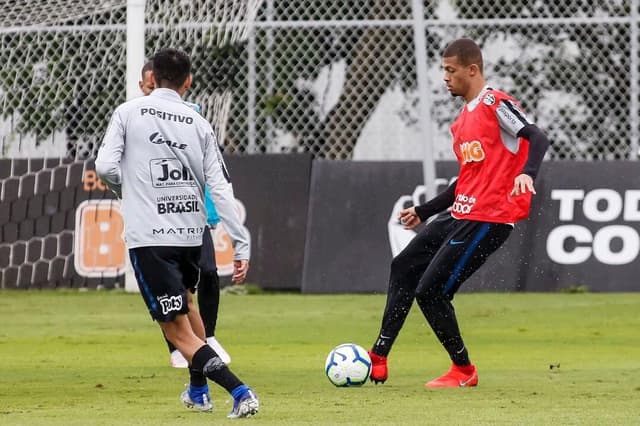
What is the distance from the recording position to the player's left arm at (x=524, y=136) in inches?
327

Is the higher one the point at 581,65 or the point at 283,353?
the point at 581,65

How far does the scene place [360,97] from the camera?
1686 centimetres

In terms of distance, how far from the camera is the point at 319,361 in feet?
34.2

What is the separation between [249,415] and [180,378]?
227cm

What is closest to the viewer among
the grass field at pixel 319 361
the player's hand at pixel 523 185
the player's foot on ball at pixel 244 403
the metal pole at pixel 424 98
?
the player's foot on ball at pixel 244 403

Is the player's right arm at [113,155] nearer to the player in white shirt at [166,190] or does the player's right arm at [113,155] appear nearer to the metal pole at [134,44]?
the player in white shirt at [166,190]

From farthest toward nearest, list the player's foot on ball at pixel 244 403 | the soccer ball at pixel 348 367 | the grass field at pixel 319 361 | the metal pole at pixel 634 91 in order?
1. the metal pole at pixel 634 91
2. the soccer ball at pixel 348 367
3. the grass field at pixel 319 361
4. the player's foot on ball at pixel 244 403

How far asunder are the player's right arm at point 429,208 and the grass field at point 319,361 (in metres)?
0.99

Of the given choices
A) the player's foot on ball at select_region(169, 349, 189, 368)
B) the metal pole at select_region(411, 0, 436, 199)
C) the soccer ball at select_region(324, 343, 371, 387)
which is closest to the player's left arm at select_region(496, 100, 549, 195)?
the soccer ball at select_region(324, 343, 371, 387)

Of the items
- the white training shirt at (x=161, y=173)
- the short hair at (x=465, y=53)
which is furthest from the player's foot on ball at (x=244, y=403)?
the short hair at (x=465, y=53)

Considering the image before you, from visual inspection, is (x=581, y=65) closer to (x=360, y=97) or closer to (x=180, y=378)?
A: (x=360, y=97)

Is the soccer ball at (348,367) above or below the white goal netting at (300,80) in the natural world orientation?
below

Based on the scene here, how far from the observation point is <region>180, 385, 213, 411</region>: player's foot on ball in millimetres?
7758

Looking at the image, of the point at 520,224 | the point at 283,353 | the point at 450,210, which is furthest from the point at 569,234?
the point at 450,210
